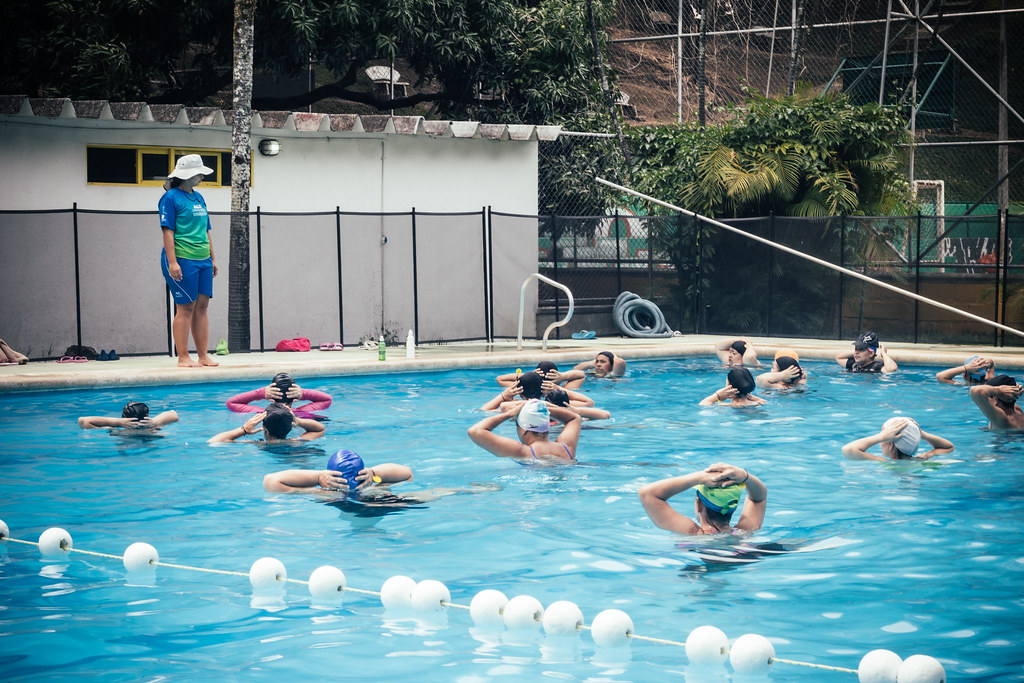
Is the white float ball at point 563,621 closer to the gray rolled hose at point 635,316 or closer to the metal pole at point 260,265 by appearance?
the metal pole at point 260,265

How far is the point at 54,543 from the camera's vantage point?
7141 millimetres

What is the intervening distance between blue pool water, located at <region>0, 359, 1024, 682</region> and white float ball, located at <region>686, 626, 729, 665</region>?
7 centimetres

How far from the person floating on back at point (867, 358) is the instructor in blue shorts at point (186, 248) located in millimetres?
8935

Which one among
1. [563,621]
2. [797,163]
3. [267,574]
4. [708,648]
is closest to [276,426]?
[267,574]

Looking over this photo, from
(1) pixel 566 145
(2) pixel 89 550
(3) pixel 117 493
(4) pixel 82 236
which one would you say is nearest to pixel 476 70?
(1) pixel 566 145

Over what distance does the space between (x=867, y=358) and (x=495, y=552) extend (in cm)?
974

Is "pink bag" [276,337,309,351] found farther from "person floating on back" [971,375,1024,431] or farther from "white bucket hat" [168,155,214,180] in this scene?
"person floating on back" [971,375,1024,431]

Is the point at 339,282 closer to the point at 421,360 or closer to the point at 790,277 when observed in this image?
the point at 421,360

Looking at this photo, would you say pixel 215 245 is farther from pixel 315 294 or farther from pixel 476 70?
pixel 476 70

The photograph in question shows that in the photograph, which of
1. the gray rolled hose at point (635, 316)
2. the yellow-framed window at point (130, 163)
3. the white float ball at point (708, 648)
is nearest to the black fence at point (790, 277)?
the gray rolled hose at point (635, 316)

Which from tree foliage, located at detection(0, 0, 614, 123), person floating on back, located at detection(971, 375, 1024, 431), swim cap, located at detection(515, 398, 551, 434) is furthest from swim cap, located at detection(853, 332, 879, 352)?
tree foliage, located at detection(0, 0, 614, 123)

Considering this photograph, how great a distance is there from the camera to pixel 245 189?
17047 mm

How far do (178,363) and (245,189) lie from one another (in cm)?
352

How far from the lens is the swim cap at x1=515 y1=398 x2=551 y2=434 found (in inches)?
356
